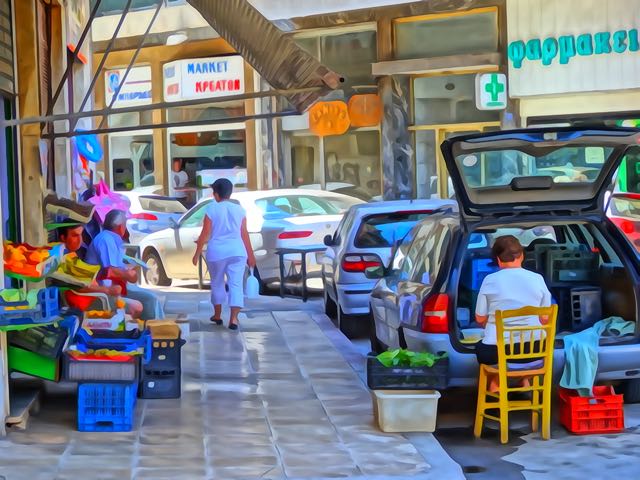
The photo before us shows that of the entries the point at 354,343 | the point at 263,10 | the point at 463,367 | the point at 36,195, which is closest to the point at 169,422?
the point at 463,367

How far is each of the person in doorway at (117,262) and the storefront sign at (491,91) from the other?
13.3 m

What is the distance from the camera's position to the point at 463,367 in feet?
28.2

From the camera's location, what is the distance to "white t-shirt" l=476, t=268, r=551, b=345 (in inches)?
332

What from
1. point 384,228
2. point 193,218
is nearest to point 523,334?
point 384,228

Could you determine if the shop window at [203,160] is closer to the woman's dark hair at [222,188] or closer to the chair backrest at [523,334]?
the woman's dark hair at [222,188]

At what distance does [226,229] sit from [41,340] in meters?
5.01

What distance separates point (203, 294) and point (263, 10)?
7.51 m

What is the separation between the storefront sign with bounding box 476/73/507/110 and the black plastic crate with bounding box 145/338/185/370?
14.9 metres

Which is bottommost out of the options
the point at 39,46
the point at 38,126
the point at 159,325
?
the point at 159,325

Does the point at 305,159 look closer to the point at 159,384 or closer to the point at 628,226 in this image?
the point at 628,226

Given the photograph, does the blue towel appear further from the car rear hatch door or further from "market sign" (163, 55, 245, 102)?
"market sign" (163, 55, 245, 102)

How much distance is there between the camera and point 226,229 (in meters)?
13.5

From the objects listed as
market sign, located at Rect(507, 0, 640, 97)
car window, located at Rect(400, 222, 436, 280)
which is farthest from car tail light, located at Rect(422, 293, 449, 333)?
market sign, located at Rect(507, 0, 640, 97)

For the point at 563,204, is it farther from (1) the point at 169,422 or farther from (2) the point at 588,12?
(2) the point at 588,12
